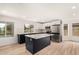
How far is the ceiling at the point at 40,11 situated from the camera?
8.06 feet

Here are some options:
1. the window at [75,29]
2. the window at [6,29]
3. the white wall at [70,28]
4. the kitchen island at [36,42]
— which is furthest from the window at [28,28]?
the window at [75,29]

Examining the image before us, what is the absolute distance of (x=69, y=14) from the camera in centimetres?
248

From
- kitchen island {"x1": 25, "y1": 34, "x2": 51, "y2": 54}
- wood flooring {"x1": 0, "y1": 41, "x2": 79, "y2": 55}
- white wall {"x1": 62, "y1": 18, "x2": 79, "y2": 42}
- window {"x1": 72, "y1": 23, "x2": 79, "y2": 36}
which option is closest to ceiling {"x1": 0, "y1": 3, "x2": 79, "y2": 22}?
white wall {"x1": 62, "y1": 18, "x2": 79, "y2": 42}

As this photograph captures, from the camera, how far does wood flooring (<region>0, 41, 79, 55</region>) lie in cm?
247

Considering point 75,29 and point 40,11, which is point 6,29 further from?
point 75,29

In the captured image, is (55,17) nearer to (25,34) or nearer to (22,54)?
(25,34)

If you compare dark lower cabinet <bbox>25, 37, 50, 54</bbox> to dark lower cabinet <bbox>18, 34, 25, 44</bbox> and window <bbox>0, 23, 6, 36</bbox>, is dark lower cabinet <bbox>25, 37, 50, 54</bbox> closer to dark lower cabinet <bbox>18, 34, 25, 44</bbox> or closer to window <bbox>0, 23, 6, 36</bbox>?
dark lower cabinet <bbox>18, 34, 25, 44</bbox>

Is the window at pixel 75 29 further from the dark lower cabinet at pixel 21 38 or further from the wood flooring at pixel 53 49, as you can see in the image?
the dark lower cabinet at pixel 21 38

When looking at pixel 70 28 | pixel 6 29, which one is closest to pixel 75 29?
pixel 70 28

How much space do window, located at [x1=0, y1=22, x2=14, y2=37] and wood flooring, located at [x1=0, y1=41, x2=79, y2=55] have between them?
29cm

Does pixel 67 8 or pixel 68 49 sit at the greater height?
pixel 67 8

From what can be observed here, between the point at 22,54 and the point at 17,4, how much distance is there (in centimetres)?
115

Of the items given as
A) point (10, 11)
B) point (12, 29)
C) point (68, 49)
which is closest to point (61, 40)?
point (68, 49)
